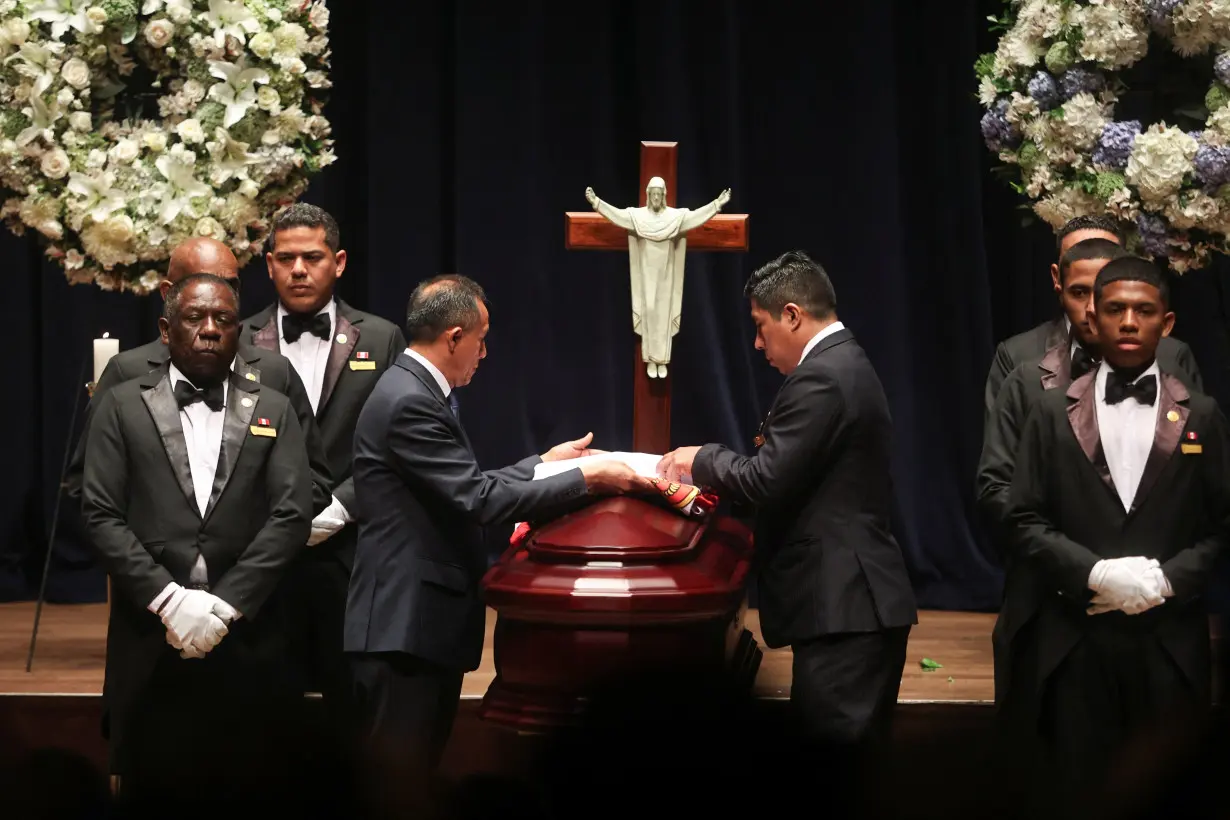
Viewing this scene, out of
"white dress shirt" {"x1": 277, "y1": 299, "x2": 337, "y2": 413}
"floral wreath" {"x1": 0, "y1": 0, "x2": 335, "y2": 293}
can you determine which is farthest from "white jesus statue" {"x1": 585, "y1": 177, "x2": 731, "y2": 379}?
"floral wreath" {"x1": 0, "y1": 0, "x2": 335, "y2": 293}

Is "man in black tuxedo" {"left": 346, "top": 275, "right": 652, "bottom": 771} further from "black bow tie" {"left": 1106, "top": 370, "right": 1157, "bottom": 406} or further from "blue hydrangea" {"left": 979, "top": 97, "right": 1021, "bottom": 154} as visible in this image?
"blue hydrangea" {"left": 979, "top": 97, "right": 1021, "bottom": 154}

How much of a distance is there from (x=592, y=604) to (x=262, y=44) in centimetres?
238

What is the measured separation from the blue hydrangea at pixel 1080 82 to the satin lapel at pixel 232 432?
2.76 metres

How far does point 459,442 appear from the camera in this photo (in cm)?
358

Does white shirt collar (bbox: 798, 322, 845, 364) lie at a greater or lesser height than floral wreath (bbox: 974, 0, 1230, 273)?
lesser

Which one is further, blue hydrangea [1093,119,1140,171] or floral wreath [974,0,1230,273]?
blue hydrangea [1093,119,1140,171]

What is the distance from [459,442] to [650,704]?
84.7 inches

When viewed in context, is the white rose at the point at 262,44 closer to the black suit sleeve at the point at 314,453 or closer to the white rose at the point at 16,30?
the white rose at the point at 16,30

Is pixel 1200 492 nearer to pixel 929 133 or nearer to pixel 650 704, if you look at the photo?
pixel 650 704

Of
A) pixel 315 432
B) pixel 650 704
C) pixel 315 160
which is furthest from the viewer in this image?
pixel 315 160

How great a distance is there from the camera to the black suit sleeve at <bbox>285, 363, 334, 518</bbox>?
4.05m

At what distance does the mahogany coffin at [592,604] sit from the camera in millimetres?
3330

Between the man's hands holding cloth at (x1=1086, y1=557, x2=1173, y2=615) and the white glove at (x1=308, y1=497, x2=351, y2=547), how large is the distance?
1.99 metres

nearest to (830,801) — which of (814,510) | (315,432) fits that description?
(814,510)
